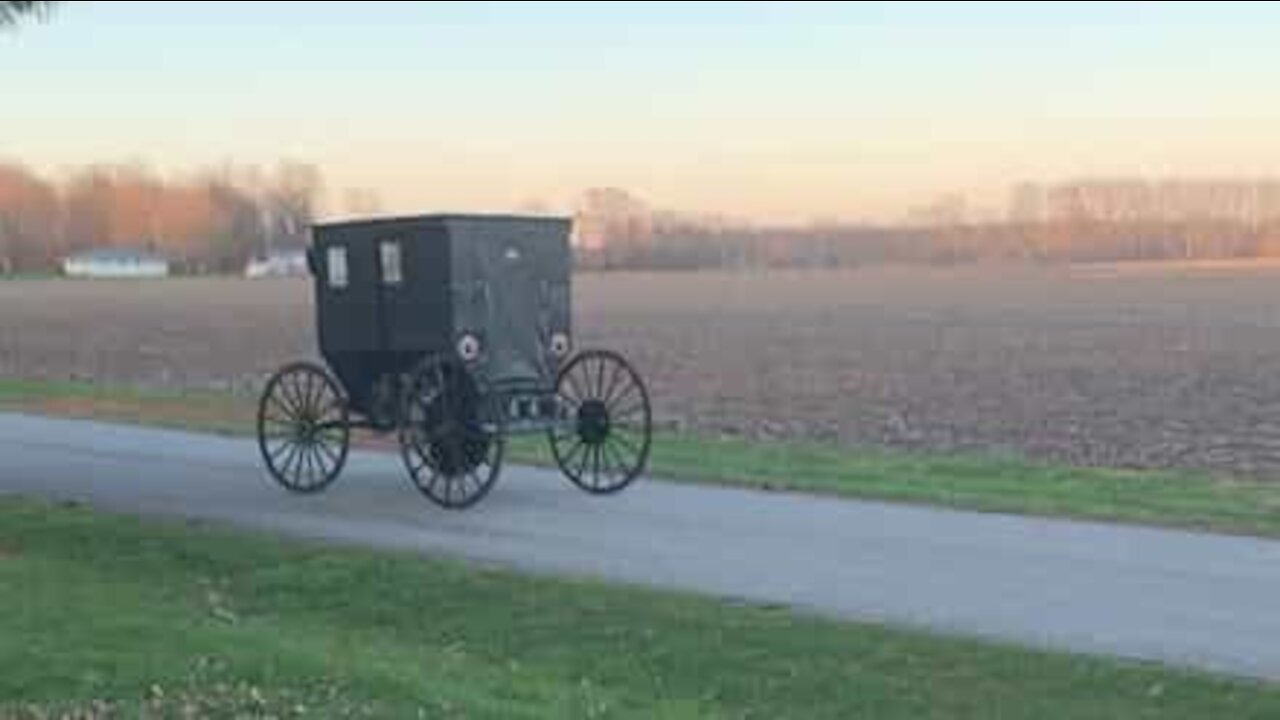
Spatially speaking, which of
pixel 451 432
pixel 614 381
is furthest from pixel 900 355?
pixel 451 432

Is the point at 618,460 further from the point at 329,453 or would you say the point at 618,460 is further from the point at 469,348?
the point at 329,453

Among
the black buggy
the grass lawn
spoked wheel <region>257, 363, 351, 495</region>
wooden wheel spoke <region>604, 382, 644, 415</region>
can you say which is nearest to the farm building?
the grass lawn

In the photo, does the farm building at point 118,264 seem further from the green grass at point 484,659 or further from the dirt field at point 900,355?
the green grass at point 484,659

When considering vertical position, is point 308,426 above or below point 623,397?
below

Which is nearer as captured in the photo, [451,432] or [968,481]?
[451,432]

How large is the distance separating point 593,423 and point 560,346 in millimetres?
657

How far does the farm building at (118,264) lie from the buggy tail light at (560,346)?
510 ft

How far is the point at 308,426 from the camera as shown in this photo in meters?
17.1

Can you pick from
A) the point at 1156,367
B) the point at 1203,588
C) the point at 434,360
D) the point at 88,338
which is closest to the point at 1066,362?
the point at 1156,367

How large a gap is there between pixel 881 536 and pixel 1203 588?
267 cm

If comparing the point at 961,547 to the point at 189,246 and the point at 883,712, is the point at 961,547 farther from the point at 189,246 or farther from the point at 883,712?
the point at 189,246

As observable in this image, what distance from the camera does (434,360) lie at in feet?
52.2

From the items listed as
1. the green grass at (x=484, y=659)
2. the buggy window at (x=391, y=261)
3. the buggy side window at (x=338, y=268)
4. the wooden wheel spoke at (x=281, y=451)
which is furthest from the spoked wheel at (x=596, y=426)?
the green grass at (x=484, y=659)

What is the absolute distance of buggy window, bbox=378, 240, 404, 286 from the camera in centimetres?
1625
